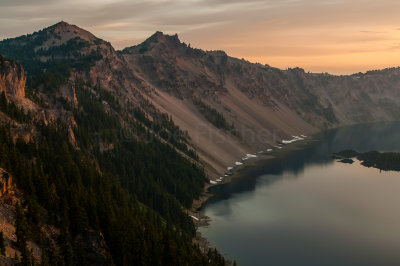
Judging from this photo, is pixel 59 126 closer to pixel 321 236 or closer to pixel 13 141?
pixel 13 141

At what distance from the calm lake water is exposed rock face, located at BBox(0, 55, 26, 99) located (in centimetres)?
6845

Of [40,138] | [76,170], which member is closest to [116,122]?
[40,138]

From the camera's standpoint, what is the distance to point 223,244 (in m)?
110

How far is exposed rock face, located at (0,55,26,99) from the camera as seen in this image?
115375 mm

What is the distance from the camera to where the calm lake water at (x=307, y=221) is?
333 ft

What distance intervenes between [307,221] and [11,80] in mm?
98900

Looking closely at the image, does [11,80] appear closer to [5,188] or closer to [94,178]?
[94,178]

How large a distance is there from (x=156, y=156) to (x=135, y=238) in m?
101

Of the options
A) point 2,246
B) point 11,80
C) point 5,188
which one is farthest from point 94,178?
point 2,246

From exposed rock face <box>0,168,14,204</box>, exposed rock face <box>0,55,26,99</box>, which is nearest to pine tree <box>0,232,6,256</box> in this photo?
exposed rock face <box>0,168,14,204</box>

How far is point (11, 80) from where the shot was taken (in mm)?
117750

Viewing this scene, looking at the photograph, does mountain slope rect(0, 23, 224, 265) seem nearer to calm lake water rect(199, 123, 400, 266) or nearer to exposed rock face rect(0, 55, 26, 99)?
exposed rock face rect(0, 55, 26, 99)

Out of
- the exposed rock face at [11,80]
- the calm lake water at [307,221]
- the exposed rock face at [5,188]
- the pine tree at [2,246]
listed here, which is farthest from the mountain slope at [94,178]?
the calm lake water at [307,221]

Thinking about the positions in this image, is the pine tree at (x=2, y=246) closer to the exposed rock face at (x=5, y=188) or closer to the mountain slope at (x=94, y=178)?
the mountain slope at (x=94, y=178)
